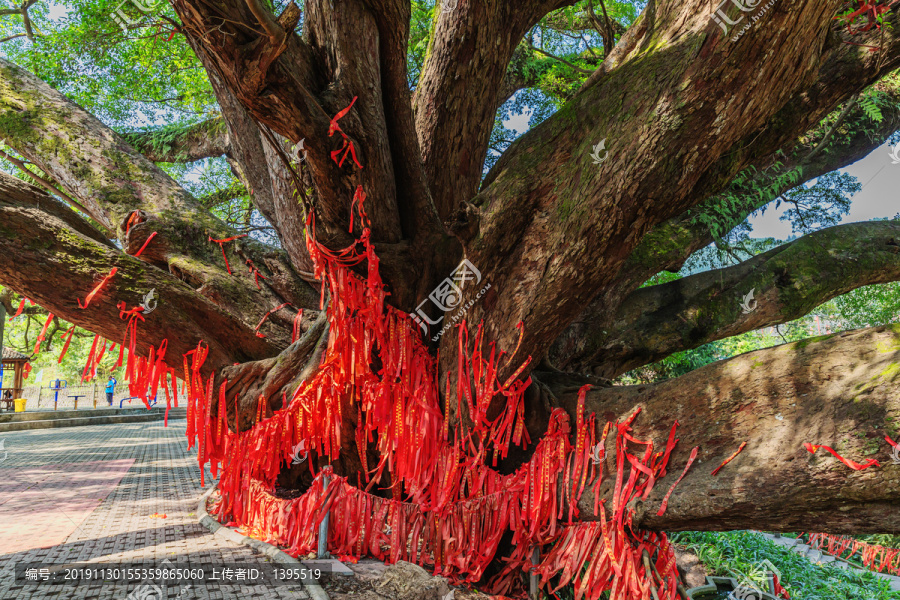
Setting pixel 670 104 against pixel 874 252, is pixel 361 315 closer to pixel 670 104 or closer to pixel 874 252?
pixel 670 104

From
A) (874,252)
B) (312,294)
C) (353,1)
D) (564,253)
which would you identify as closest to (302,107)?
(353,1)

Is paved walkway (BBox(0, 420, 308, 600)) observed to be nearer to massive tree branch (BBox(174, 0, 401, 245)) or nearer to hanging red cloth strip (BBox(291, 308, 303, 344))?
hanging red cloth strip (BBox(291, 308, 303, 344))

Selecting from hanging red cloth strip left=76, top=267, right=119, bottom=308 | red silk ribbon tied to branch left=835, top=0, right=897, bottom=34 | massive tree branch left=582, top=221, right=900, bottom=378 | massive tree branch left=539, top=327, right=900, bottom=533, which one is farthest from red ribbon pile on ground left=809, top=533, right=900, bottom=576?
hanging red cloth strip left=76, top=267, right=119, bottom=308

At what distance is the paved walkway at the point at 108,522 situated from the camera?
2.53 metres

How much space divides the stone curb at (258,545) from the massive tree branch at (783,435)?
1.51 metres

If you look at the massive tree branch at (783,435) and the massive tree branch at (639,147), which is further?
the massive tree branch at (639,147)

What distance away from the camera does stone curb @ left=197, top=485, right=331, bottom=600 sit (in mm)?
2569

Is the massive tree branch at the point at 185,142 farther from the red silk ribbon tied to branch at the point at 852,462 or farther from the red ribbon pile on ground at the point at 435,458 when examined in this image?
the red silk ribbon tied to branch at the point at 852,462

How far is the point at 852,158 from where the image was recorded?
17.3 feet

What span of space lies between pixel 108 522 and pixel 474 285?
3.61 metres

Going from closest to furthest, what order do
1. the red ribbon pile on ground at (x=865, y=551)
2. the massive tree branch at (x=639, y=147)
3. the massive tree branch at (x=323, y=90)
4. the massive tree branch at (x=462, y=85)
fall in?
the massive tree branch at (x=323, y=90) → the massive tree branch at (x=639, y=147) → the massive tree branch at (x=462, y=85) → the red ribbon pile on ground at (x=865, y=551)

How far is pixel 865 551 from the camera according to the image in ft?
20.6

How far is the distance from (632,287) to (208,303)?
11.8 feet

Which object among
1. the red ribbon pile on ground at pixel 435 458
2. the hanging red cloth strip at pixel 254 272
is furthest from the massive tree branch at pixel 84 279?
the hanging red cloth strip at pixel 254 272
